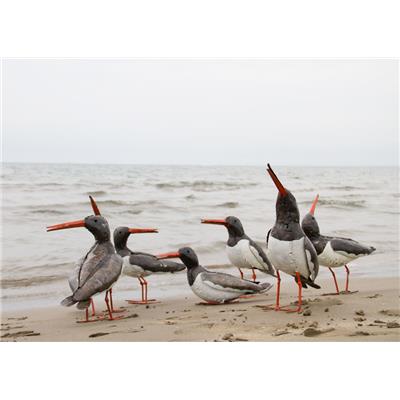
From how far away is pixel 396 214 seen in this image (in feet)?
61.4

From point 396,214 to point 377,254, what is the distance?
7.40 metres

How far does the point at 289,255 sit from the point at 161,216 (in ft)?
37.1

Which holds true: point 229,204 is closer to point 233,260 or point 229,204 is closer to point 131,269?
point 233,260

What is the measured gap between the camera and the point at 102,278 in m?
6.09

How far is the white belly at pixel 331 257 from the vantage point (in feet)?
24.2

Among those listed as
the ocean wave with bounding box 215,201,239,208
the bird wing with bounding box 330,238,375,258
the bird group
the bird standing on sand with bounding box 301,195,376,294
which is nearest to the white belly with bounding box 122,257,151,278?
the bird group

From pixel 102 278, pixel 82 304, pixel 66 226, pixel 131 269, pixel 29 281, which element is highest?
pixel 66 226

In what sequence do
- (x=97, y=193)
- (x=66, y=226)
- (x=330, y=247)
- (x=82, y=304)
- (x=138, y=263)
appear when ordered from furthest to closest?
(x=97, y=193)
(x=138, y=263)
(x=330, y=247)
(x=66, y=226)
(x=82, y=304)

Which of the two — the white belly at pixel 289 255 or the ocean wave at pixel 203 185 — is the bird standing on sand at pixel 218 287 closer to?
the white belly at pixel 289 255

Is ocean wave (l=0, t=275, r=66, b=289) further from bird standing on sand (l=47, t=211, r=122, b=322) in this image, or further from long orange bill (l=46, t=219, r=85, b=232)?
long orange bill (l=46, t=219, r=85, b=232)

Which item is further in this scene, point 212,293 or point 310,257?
point 212,293

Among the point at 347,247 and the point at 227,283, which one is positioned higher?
the point at 347,247

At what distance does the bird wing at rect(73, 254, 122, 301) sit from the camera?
586 cm

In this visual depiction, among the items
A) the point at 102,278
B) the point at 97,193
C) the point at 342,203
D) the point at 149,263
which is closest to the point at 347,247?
the point at 149,263
